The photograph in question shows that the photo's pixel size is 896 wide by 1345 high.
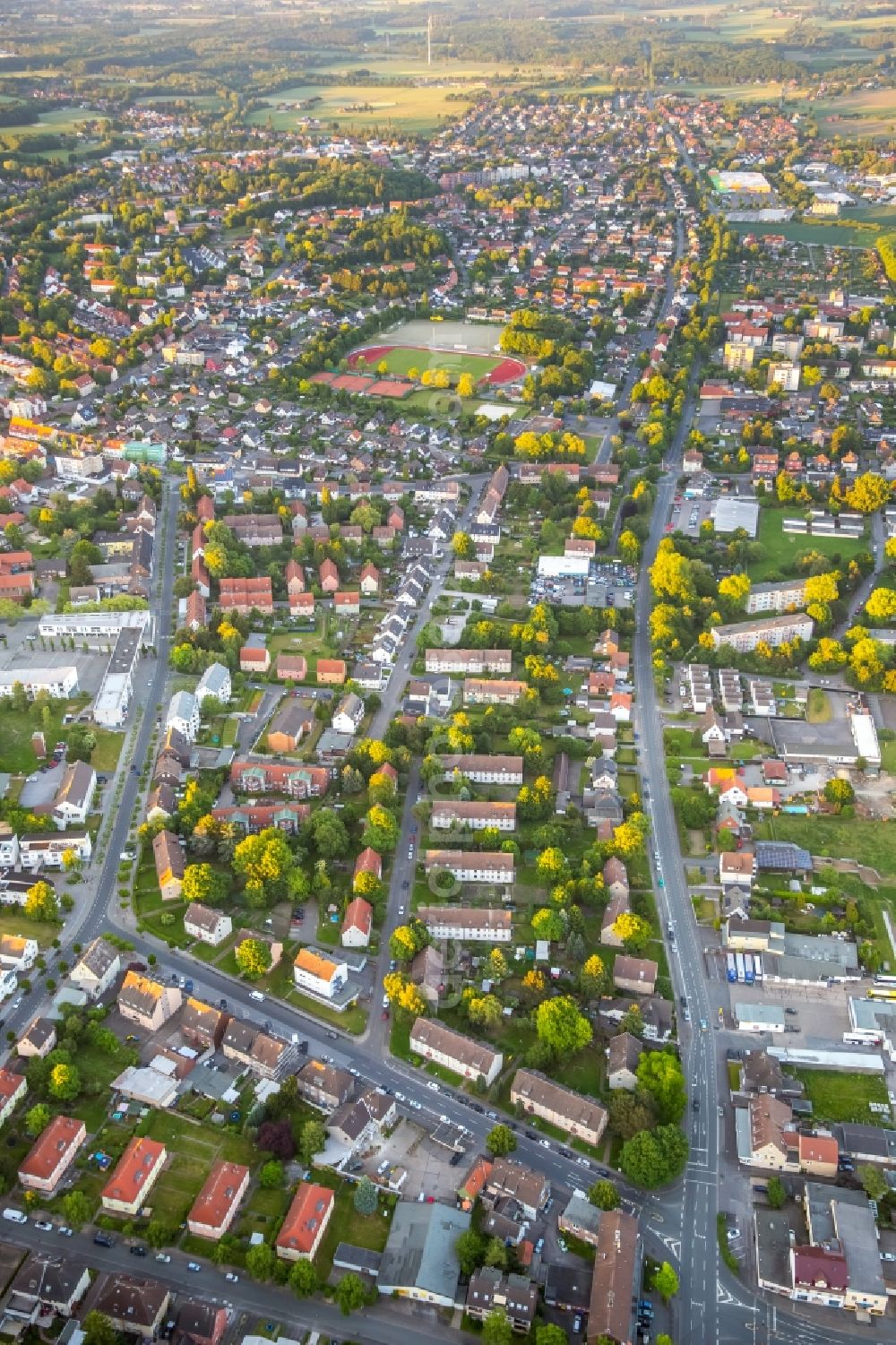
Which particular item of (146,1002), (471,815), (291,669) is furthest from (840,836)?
(146,1002)

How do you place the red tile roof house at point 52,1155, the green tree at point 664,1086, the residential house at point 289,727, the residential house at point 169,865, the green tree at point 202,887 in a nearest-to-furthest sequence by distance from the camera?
the red tile roof house at point 52,1155 < the green tree at point 664,1086 < the green tree at point 202,887 < the residential house at point 169,865 < the residential house at point 289,727

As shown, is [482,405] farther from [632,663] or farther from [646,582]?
[632,663]

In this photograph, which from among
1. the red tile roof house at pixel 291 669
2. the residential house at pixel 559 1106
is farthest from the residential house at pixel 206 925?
the red tile roof house at pixel 291 669

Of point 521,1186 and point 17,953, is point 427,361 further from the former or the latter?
point 521,1186

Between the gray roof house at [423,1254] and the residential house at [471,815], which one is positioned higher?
the residential house at [471,815]

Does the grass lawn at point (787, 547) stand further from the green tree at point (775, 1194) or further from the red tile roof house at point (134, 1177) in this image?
the red tile roof house at point (134, 1177)

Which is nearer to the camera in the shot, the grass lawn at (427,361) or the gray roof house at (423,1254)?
the gray roof house at (423,1254)

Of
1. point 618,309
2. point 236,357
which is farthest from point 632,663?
point 618,309
